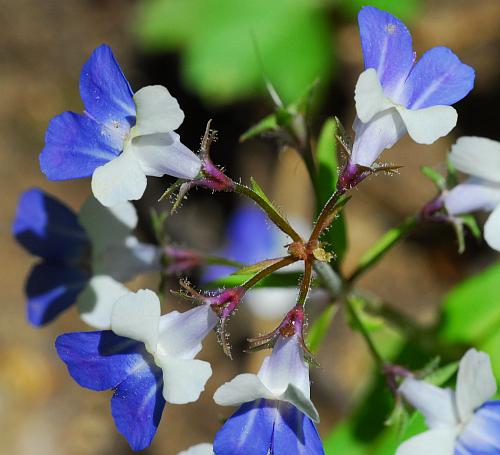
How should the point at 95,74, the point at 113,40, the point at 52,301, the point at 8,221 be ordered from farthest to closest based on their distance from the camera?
the point at 113,40 → the point at 8,221 → the point at 52,301 → the point at 95,74

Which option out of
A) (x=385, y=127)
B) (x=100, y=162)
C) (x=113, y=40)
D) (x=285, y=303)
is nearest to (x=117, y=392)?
(x=100, y=162)

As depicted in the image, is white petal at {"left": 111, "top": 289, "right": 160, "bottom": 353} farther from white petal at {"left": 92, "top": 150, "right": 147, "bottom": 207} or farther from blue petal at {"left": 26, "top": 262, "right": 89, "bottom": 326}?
blue petal at {"left": 26, "top": 262, "right": 89, "bottom": 326}

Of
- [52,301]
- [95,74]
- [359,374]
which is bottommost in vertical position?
[359,374]

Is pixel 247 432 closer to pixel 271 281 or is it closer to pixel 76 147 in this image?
pixel 271 281

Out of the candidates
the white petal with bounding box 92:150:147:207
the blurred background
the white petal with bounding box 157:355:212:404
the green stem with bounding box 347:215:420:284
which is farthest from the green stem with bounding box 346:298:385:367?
the blurred background

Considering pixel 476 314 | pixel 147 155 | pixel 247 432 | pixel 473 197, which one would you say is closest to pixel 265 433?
pixel 247 432

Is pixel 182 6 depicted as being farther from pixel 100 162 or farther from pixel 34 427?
pixel 100 162

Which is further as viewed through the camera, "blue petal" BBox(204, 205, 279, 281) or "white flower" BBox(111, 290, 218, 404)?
"blue petal" BBox(204, 205, 279, 281)
